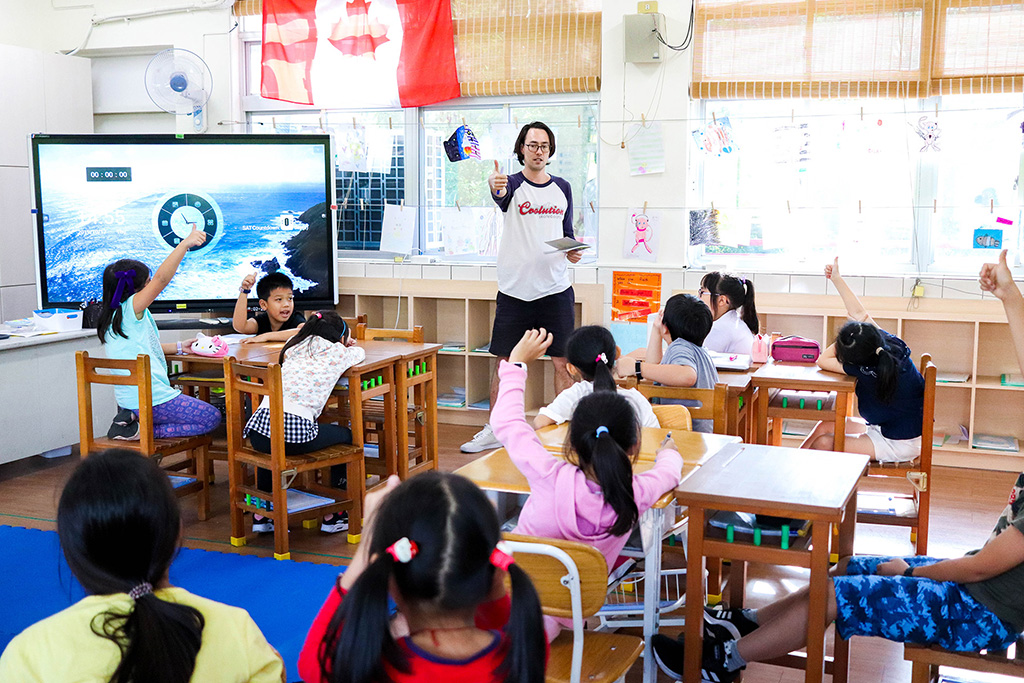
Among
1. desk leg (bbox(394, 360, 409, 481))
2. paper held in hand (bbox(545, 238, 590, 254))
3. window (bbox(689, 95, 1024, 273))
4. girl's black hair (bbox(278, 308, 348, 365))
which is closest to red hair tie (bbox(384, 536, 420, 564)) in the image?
girl's black hair (bbox(278, 308, 348, 365))

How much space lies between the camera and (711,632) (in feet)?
7.59

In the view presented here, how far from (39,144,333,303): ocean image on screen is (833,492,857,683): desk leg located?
12.2 ft

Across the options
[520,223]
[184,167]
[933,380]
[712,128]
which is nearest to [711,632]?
[933,380]

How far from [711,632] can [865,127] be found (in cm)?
371

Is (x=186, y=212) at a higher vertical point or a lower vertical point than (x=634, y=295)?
higher

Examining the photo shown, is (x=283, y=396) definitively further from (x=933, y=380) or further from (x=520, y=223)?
(x=933, y=380)

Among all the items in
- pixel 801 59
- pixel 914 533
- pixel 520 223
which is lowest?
pixel 914 533

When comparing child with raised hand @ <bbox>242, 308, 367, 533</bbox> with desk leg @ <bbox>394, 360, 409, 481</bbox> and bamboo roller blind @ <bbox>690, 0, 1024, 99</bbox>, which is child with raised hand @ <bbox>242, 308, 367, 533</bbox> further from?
bamboo roller blind @ <bbox>690, 0, 1024, 99</bbox>

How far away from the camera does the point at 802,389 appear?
354cm

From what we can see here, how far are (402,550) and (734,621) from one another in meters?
1.46

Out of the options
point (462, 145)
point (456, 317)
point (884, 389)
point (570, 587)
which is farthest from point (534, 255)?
point (570, 587)

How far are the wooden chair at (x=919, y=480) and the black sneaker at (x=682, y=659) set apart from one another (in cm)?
106

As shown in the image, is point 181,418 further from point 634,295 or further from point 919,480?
point 919,480

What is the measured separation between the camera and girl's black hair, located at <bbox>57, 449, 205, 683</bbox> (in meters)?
1.31
